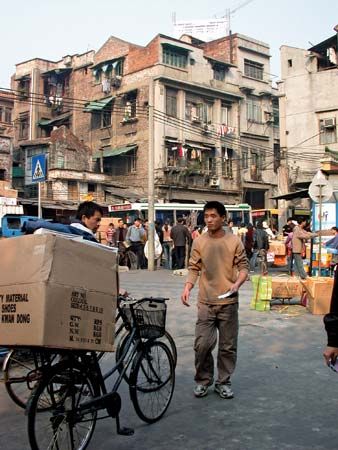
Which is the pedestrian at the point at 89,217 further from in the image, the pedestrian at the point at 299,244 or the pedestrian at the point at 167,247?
the pedestrian at the point at 167,247

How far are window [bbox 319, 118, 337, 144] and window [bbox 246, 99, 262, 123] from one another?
1067 centimetres

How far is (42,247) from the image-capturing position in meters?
3.23

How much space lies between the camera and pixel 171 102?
120 ft

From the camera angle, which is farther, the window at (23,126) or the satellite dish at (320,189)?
the window at (23,126)

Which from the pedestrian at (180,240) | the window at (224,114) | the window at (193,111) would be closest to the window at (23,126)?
the window at (193,111)

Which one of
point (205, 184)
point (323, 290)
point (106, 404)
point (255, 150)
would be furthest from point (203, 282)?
point (255, 150)

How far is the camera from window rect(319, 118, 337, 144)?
31406mm

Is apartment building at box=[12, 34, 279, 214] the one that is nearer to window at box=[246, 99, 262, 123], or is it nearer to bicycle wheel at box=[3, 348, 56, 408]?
window at box=[246, 99, 262, 123]

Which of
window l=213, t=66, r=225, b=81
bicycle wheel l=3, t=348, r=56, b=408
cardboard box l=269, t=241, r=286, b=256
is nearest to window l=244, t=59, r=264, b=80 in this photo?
window l=213, t=66, r=225, b=81

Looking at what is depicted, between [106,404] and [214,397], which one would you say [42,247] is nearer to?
[106,404]

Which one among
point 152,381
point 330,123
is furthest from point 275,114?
point 152,381

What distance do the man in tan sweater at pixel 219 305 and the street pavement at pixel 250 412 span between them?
0.80 ft

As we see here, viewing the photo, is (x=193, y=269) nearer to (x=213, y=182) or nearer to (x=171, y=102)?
(x=171, y=102)

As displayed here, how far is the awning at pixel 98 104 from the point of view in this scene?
38.2m
